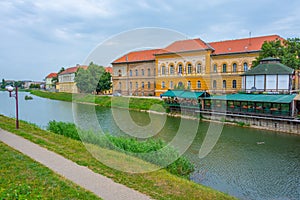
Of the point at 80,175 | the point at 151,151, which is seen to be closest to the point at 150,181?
the point at 80,175

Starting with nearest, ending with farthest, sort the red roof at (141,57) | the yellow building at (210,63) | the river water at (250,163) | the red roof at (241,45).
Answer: the river water at (250,163) → the red roof at (241,45) → the yellow building at (210,63) → the red roof at (141,57)

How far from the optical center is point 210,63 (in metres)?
35.9

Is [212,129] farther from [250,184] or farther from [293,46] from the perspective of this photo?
[293,46]

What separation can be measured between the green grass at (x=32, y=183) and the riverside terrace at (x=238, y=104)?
57.0 ft

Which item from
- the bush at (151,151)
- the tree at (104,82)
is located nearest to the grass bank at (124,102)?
the tree at (104,82)

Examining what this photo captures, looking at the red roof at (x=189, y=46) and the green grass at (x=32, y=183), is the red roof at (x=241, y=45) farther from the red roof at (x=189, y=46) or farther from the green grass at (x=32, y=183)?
the green grass at (x=32, y=183)

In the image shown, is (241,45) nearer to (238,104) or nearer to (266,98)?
(238,104)

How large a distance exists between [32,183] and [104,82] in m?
40.0

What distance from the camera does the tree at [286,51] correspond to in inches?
1072

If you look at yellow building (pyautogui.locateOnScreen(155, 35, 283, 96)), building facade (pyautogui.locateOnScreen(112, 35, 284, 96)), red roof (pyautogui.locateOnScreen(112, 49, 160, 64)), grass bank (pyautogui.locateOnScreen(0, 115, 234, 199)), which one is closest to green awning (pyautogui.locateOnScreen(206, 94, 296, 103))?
building facade (pyautogui.locateOnScreen(112, 35, 284, 96))

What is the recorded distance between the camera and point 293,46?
91.0ft

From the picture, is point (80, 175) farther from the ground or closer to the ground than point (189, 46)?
closer to the ground

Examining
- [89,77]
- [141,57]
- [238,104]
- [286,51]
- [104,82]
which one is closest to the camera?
[238,104]

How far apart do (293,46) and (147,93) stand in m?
22.2
